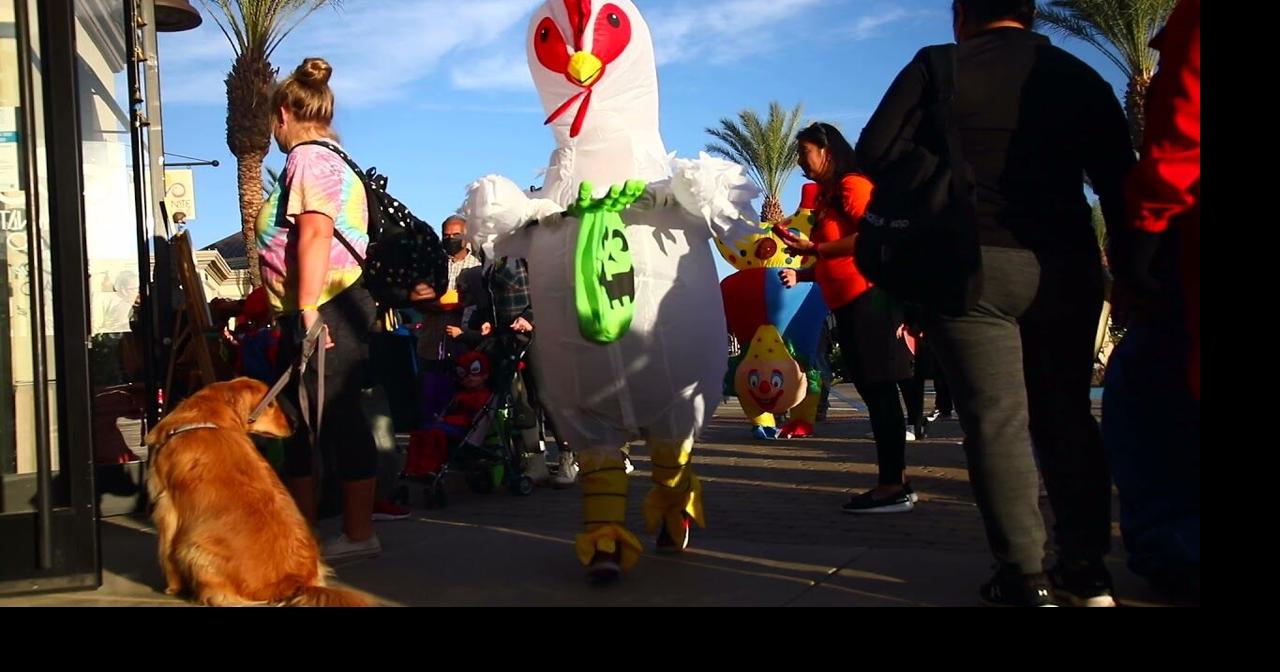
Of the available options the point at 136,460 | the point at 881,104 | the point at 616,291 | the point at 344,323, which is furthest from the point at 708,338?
the point at 136,460

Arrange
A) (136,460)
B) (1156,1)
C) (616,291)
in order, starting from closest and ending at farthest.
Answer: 1. (616,291)
2. (136,460)
3. (1156,1)

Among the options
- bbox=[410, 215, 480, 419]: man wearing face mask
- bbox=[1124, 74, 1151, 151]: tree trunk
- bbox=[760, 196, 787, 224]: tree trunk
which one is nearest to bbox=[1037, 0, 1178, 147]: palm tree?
bbox=[1124, 74, 1151, 151]: tree trunk

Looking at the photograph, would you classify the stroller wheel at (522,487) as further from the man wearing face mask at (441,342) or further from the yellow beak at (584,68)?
the yellow beak at (584,68)

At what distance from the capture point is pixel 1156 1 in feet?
63.8

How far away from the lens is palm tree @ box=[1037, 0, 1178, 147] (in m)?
19.6

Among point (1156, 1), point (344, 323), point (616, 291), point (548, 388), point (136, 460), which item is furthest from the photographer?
point (1156, 1)

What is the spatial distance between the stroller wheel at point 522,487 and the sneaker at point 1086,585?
3783mm

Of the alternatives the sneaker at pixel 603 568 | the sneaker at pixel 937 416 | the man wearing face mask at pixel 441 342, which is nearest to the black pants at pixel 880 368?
the sneaker at pixel 603 568

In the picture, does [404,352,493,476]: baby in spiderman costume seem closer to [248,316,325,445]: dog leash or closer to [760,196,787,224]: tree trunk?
[248,316,325,445]: dog leash

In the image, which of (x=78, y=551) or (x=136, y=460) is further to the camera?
(x=136, y=460)

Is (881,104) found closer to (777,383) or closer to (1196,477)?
(1196,477)

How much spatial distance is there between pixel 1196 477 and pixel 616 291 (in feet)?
6.35

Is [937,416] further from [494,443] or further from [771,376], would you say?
[494,443]

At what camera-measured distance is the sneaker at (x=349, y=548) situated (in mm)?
4445
